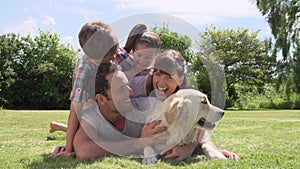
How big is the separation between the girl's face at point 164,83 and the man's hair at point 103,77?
1.51 ft

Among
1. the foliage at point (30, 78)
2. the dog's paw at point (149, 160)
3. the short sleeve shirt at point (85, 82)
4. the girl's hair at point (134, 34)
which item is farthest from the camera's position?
the foliage at point (30, 78)

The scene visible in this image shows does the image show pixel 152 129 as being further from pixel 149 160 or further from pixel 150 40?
pixel 150 40

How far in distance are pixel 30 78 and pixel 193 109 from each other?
1130 inches

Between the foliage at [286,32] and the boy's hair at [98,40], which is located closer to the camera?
the boy's hair at [98,40]

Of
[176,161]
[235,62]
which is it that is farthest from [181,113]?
[235,62]

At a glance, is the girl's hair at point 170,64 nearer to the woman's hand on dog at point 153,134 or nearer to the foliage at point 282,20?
the woman's hand on dog at point 153,134

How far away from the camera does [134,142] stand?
169 inches

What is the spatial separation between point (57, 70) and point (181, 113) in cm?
2822

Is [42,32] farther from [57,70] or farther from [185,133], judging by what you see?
[185,133]

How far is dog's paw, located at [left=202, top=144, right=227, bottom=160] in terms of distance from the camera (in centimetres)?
425

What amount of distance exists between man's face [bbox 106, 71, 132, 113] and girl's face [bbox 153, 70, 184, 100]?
33 centimetres

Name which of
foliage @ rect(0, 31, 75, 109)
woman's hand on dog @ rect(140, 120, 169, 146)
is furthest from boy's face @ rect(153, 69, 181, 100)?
foliage @ rect(0, 31, 75, 109)

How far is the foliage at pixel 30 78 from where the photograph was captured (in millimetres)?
29703

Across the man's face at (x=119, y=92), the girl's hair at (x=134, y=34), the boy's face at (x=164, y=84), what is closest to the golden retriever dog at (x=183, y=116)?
the boy's face at (x=164, y=84)
